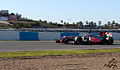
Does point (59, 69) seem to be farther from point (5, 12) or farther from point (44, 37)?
point (5, 12)

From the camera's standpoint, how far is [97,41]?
19.5m

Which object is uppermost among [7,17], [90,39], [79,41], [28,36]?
[7,17]

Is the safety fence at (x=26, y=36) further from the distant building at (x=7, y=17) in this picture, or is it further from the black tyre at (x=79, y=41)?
the distant building at (x=7, y=17)

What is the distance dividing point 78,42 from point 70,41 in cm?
69

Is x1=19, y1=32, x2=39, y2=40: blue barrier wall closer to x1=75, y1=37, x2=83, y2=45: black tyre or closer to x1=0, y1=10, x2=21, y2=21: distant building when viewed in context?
x1=75, y1=37, x2=83, y2=45: black tyre

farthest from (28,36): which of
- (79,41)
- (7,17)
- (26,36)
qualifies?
(7,17)

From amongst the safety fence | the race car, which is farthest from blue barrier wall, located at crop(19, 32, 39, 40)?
the race car

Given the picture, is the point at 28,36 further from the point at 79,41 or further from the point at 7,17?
the point at 7,17

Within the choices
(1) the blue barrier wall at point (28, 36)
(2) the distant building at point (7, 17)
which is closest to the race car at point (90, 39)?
(1) the blue barrier wall at point (28, 36)

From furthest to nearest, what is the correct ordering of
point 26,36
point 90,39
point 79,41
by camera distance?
1. point 26,36
2. point 90,39
3. point 79,41

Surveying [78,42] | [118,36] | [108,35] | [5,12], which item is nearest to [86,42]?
[78,42]

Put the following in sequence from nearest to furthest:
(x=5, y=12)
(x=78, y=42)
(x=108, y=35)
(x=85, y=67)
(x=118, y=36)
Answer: (x=85, y=67) < (x=78, y=42) < (x=108, y=35) < (x=118, y=36) < (x=5, y=12)

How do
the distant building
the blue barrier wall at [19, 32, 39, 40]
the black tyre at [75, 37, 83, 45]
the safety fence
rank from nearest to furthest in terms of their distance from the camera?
the black tyre at [75, 37, 83, 45], the safety fence, the blue barrier wall at [19, 32, 39, 40], the distant building

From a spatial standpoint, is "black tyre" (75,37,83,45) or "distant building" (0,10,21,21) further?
"distant building" (0,10,21,21)
